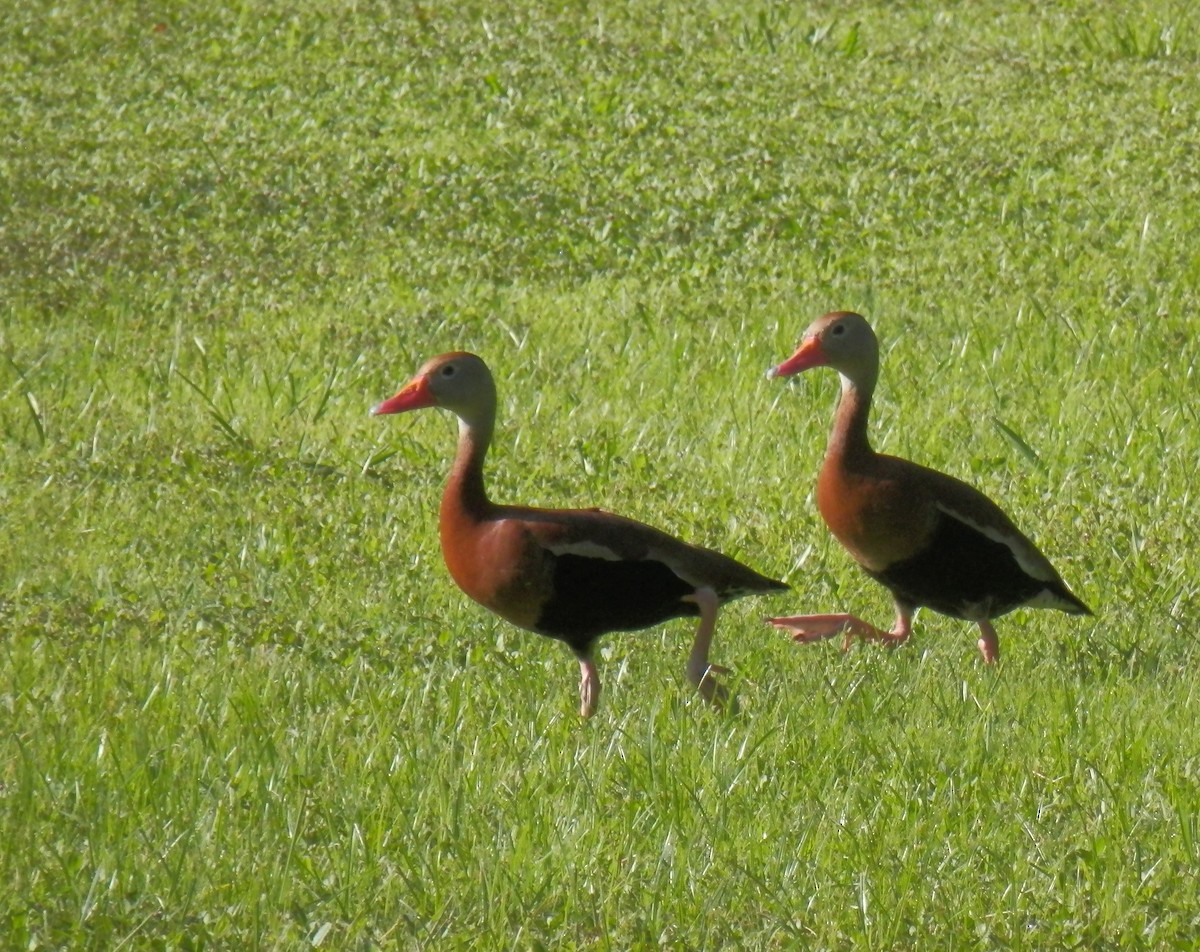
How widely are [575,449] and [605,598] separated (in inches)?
108

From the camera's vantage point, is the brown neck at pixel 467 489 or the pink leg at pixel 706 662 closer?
the pink leg at pixel 706 662

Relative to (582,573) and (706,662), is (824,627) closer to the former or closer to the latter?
(706,662)

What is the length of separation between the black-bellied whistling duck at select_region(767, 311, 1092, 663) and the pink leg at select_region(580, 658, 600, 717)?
772 millimetres

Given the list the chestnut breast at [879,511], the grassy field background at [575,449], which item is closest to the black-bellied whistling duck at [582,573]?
the grassy field background at [575,449]

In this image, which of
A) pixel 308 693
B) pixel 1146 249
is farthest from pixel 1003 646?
pixel 1146 249

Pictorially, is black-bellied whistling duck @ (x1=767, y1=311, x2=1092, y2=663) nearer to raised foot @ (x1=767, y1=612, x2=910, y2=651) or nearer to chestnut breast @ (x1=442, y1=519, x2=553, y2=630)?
raised foot @ (x1=767, y1=612, x2=910, y2=651)

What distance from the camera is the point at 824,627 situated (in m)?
6.26

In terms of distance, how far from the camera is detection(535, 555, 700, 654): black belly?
18.2 feet

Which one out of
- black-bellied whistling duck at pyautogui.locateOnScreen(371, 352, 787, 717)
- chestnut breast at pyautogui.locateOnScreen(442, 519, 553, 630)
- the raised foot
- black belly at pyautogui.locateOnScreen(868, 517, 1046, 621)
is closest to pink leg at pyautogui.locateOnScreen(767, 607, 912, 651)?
the raised foot

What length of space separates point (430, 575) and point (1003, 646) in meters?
2.05

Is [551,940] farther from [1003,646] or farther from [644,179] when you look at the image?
[644,179]

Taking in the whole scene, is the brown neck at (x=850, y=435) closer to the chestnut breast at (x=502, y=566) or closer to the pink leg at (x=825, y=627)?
the pink leg at (x=825, y=627)

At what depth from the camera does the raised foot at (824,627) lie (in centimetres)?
621

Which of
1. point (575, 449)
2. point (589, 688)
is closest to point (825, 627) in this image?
point (589, 688)
